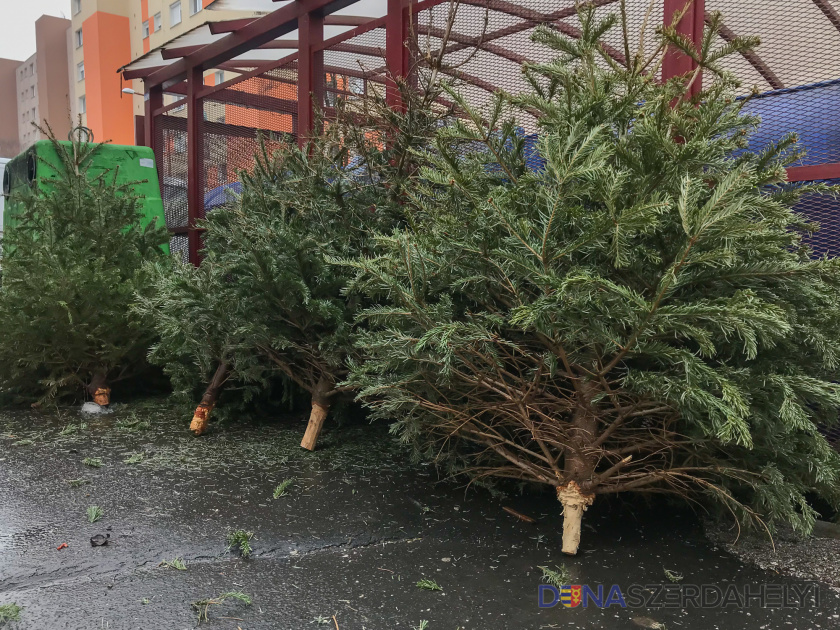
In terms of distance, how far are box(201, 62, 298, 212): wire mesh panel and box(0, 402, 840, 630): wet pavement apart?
11.4ft

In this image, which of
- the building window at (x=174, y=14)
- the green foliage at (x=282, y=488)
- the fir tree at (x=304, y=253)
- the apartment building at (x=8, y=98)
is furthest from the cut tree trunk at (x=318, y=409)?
the apartment building at (x=8, y=98)

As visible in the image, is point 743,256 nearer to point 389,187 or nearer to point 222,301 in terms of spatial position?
point 389,187

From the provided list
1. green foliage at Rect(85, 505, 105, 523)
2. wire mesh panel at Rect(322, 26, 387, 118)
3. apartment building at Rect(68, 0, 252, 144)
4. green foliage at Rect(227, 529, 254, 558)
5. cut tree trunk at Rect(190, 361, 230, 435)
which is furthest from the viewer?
apartment building at Rect(68, 0, 252, 144)

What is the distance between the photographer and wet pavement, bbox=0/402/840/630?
242 cm

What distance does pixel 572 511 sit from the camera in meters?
2.98

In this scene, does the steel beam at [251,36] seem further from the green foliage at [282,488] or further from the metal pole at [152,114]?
the green foliage at [282,488]

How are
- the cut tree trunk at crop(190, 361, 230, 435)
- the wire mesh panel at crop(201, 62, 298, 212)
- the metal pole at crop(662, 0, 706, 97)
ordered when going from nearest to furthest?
the metal pole at crop(662, 0, 706, 97) < the cut tree trunk at crop(190, 361, 230, 435) < the wire mesh panel at crop(201, 62, 298, 212)

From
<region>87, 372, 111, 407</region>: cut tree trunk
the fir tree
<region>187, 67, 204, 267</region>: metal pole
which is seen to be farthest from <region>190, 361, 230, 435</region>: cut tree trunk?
<region>187, 67, 204, 267</region>: metal pole

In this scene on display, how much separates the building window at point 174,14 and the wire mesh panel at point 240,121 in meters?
25.4

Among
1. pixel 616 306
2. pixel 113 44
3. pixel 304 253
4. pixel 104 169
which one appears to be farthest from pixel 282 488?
pixel 113 44

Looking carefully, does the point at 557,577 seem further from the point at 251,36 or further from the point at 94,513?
the point at 251,36

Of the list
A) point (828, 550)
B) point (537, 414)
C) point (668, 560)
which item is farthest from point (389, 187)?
point (828, 550)

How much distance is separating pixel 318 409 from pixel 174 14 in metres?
31.1

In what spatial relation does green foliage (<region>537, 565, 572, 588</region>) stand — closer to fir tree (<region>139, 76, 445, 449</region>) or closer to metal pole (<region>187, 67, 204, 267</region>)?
fir tree (<region>139, 76, 445, 449</region>)
